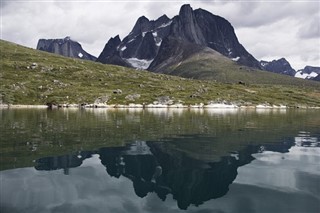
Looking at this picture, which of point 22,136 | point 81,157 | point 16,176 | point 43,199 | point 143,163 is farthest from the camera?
point 22,136

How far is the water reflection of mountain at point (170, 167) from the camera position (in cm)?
2754

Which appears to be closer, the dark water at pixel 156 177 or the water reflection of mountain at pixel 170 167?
the dark water at pixel 156 177

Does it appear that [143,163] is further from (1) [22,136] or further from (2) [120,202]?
(1) [22,136]

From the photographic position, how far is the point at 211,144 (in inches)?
2138

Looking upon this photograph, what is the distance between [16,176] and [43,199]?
25.2 feet

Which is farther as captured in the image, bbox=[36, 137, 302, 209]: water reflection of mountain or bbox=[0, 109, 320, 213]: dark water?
bbox=[36, 137, 302, 209]: water reflection of mountain

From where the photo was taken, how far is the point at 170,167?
119ft

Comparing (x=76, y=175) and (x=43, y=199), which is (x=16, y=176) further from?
(x=43, y=199)

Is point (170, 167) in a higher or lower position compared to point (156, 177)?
higher

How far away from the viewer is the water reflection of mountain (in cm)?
2754

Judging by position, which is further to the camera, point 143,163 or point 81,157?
point 81,157

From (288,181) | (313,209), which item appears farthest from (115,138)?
(313,209)

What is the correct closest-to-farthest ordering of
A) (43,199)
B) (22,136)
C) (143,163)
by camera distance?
(43,199)
(143,163)
(22,136)

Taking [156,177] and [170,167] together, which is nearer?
[156,177]
